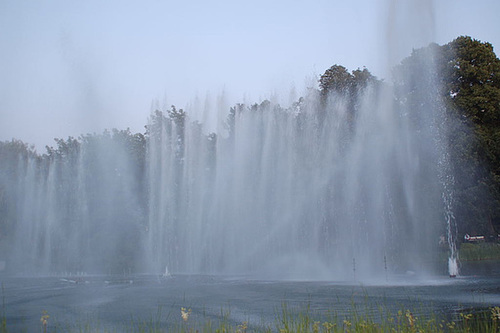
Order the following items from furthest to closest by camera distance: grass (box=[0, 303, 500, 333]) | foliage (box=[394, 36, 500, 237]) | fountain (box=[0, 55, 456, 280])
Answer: foliage (box=[394, 36, 500, 237])
fountain (box=[0, 55, 456, 280])
grass (box=[0, 303, 500, 333])

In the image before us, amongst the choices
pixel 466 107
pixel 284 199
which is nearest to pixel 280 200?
pixel 284 199

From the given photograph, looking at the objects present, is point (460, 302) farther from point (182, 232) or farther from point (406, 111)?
point (182, 232)

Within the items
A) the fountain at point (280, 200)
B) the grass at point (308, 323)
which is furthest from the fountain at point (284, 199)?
the grass at point (308, 323)

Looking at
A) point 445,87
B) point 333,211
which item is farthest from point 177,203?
point 445,87

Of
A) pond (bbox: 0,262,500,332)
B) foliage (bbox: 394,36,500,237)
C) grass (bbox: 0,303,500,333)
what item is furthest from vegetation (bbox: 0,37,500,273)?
grass (bbox: 0,303,500,333)

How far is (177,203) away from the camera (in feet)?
107

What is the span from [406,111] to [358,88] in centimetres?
314

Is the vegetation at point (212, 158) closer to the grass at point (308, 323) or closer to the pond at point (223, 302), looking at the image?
the pond at point (223, 302)

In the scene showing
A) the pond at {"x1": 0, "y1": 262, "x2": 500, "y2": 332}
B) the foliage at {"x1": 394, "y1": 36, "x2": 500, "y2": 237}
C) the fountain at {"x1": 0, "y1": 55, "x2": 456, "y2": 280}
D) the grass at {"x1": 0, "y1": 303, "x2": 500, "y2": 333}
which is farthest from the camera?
the foliage at {"x1": 394, "y1": 36, "x2": 500, "y2": 237}

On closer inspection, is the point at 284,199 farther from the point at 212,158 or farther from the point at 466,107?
the point at 466,107

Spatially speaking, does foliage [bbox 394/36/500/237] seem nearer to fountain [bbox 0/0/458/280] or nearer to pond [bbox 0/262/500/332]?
fountain [bbox 0/0/458/280]

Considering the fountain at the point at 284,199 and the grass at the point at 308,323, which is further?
the fountain at the point at 284,199

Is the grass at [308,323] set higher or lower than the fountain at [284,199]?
lower

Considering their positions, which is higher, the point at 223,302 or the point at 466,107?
the point at 466,107
